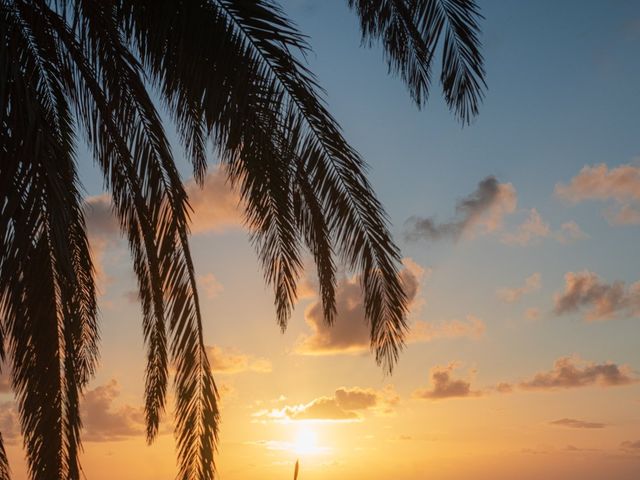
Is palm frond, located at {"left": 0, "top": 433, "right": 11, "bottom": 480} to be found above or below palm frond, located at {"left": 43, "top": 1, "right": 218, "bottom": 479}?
below

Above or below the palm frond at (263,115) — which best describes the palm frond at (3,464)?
below

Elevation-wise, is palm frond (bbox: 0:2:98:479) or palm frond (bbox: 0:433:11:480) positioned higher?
palm frond (bbox: 0:2:98:479)

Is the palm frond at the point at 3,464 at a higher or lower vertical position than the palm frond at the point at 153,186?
lower

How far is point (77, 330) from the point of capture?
340 inches

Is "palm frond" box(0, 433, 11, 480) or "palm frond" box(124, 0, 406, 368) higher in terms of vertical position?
"palm frond" box(124, 0, 406, 368)

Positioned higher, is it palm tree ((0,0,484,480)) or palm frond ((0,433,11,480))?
palm tree ((0,0,484,480))

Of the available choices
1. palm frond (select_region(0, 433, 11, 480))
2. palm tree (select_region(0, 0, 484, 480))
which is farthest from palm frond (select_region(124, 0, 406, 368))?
palm frond (select_region(0, 433, 11, 480))

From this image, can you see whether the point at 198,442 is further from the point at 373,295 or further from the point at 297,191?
the point at 297,191

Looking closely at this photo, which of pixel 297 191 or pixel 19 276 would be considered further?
pixel 297 191

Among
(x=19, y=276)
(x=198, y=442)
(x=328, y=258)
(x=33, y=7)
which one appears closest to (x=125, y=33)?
(x=33, y=7)

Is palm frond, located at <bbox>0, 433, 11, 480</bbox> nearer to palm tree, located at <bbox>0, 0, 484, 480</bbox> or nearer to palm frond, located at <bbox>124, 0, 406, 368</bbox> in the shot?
palm tree, located at <bbox>0, 0, 484, 480</bbox>

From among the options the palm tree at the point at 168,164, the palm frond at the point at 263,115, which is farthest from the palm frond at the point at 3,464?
the palm frond at the point at 263,115

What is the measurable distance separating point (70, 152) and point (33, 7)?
1.62 m

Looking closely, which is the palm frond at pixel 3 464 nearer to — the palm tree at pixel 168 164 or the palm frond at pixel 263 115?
the palm tree at pixel 168 164
